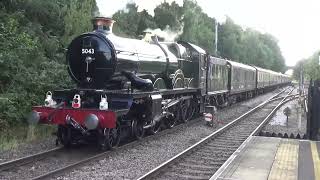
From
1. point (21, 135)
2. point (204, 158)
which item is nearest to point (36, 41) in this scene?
point (21, 135)

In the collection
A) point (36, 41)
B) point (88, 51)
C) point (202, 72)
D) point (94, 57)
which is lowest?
point (202, 72)

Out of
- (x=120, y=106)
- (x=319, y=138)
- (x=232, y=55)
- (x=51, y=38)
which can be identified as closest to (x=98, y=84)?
(x=120, y=106)

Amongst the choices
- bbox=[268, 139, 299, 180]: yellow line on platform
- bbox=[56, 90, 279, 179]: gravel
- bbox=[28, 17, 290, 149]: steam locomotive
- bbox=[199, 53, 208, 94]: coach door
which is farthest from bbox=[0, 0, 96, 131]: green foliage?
bbox=[268, 139, 299, 180]: yellow line on platform

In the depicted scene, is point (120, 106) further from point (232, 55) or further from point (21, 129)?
point (232, 55)

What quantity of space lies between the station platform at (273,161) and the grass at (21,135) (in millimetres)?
5411

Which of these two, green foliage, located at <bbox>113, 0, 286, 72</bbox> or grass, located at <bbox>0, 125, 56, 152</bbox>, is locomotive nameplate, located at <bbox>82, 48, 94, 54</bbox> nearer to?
grass, located at <bbox>0, 125, 56, 152</bbox>

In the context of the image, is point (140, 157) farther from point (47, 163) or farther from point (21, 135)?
point (21, 135)

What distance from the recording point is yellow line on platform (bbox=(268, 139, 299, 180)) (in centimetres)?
759

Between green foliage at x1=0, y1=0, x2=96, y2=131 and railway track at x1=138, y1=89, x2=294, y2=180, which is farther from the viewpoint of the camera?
green foliage at x1=0, y1=0, x2=96, y2=131

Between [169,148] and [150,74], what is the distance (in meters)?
2.59

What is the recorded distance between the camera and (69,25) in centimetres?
1716

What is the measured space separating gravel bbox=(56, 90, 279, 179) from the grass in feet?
8.89

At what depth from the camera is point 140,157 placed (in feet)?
33.4

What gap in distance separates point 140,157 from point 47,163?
2.04 m
